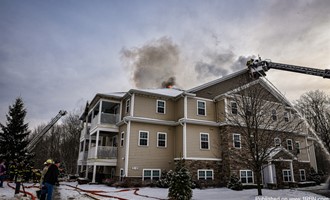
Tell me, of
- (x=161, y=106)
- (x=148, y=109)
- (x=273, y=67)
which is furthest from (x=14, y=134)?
(x=273, y=67)

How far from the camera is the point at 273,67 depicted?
758 inches

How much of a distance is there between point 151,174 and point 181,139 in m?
3.98

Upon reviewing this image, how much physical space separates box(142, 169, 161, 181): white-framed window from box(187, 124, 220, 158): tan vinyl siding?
3195 mm

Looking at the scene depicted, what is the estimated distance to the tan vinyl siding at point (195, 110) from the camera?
66.5 ft

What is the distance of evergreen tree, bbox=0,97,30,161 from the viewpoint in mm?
22219

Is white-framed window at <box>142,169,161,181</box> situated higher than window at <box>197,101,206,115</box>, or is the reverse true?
window at <box>197,101,206,115</box>

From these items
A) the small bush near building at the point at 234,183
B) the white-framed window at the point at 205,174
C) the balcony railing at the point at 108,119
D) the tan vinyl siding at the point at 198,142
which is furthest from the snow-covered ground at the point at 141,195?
the balcony railing at the point at 108,119

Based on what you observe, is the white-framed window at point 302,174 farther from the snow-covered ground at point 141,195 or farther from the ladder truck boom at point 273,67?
the ladder truck boom at point 273,67

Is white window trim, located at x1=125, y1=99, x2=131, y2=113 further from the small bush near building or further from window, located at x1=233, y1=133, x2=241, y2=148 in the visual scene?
the small bush near building

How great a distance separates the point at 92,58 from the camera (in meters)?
19.8

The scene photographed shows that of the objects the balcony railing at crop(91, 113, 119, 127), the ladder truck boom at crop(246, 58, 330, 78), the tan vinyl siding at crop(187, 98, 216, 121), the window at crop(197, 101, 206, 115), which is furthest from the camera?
the balcony railing at crop(91, 113, 119, 127)

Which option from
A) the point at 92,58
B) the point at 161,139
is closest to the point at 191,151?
the point at 161,139

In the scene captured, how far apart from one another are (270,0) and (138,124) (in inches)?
541

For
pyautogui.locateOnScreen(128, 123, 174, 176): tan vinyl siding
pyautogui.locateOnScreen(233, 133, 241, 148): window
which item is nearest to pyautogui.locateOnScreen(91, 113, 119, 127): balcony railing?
pyautogui.locateOnScreen(128, 123, 174, 176): tan vinyl siding
